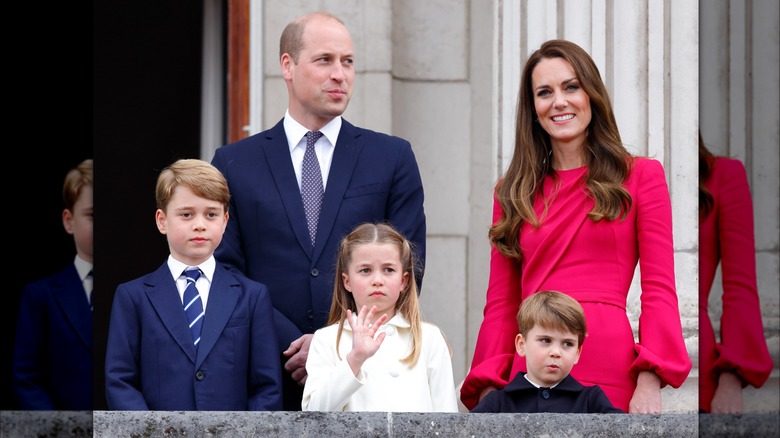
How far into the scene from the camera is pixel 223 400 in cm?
504

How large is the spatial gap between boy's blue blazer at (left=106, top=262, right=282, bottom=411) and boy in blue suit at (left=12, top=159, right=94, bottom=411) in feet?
3.58

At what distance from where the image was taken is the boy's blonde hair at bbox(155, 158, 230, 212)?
5.19 meters

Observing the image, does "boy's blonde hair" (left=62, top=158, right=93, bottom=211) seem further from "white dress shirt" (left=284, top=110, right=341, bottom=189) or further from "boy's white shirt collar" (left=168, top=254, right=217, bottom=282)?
"white dress shirt" (left=284, top=110, right=341, bottom=189)

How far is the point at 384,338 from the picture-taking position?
4.85 meters

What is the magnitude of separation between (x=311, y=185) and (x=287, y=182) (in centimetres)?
9

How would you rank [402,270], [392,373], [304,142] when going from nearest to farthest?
[392,373]
[402,270]
[304,142]

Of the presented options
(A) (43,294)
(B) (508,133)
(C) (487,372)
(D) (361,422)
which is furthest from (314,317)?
(B) (508,133)

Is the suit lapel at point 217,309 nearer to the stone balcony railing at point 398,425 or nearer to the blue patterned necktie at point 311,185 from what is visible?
the blue patterned necktie at point 311,185

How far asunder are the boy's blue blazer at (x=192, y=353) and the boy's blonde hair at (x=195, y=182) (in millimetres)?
293

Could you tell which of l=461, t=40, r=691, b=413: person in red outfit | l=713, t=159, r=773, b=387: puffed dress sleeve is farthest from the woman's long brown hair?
l=713, t=159, r=773, b=387: puffed dress sleeve

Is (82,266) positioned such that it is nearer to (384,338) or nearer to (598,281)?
(384,338)

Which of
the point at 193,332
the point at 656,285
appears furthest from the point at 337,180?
the point at 656,285

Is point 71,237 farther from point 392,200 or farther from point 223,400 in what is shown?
point 392,200

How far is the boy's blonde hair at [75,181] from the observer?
338cm
